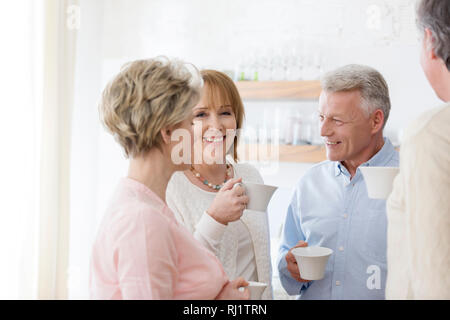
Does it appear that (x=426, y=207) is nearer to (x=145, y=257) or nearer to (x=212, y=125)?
(x=145, y=257)

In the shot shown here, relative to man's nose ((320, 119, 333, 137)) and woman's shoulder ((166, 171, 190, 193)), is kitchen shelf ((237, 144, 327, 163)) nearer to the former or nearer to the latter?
man's nose ((320, 119, 333, 137))

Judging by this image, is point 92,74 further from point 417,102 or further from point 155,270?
point 155,270

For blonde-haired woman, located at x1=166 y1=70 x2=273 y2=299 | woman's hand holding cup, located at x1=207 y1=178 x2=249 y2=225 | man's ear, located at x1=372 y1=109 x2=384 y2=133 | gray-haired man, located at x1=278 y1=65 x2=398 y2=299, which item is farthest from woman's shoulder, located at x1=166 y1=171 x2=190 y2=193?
man's ear, located at x1=372 y1=109 x2=384 y2=133

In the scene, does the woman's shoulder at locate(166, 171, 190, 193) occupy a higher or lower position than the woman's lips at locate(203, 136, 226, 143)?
lower

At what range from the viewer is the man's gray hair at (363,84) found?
1.32 m

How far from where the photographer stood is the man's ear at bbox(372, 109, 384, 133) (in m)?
1.35

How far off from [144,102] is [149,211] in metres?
0.21

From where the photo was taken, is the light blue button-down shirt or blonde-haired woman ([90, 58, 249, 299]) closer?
blonde-haired woman ([90, 58, 249, 299])

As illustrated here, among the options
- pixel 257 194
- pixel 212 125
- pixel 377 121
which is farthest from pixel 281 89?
pixel 257 194

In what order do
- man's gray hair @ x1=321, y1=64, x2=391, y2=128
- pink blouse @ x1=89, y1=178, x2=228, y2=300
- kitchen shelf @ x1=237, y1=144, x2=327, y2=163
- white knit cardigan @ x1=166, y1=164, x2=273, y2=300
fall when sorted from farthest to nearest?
kitchen shelf @ x1=237, y1=144, x2=327, y2=163
man's gray hair @ x1=321, y1=64, x2=391, y2=128
white knit cardigan @ x1=166, y1=164, x2=273, y2=300
pink blouse @ x1=89, y1=178, x2=228, y2=300

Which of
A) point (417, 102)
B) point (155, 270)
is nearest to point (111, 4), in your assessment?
point (417, 102)

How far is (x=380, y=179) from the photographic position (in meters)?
0.96

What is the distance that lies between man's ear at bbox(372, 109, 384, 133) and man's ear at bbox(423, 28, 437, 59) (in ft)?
1.73
